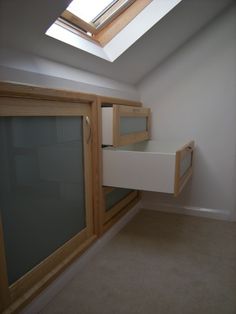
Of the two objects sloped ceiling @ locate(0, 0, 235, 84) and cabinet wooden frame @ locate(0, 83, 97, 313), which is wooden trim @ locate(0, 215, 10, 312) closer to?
cabinet wooden frame @ locate(0, 83, 97, 313)

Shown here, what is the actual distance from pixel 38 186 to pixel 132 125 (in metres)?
0.98

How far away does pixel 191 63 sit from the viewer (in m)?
2.19

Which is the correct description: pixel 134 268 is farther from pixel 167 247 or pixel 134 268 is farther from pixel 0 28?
pixel 0 28

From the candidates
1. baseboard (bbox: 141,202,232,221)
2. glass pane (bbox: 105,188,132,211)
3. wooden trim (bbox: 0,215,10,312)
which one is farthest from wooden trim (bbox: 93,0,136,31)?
baseboard (bbox: 141,202,232,221)

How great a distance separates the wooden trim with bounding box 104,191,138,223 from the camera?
187 cm

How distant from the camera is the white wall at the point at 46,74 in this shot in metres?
1.05

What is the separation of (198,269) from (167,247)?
0.98 ft

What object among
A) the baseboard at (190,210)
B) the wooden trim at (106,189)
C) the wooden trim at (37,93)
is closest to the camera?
the wooden trim at (37,93)

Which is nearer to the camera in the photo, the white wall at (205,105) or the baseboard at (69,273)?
the baseboard at (69,273)

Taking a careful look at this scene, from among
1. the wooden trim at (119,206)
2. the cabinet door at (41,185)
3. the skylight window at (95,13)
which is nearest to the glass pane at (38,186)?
the cabinet door at (41,185)

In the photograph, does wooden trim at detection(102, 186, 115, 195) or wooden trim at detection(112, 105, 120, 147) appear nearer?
wooden trim at detection(112, 105, 120, 147)

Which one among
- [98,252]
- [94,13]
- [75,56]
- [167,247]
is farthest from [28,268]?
[94,13]

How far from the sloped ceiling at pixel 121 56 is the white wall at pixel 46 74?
0.04 metres

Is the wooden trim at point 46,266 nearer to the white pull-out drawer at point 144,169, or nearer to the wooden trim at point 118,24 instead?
the white pull-out drawer at point 144,169
